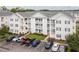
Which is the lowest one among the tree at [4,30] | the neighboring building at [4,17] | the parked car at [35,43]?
the parked car at [35,43]

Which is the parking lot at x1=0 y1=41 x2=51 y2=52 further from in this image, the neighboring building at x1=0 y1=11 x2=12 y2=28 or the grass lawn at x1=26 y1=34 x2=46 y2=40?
the neighboring building at x1=0 y1=11 x2=12 y2=28

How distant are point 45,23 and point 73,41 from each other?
1.23 feet

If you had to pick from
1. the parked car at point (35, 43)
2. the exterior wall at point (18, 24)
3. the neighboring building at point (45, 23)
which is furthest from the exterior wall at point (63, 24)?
the exterior wall at point (18, 24)

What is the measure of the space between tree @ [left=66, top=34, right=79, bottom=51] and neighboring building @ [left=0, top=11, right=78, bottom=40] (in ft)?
0.17

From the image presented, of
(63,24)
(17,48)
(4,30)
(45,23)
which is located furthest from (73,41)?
(4,30)

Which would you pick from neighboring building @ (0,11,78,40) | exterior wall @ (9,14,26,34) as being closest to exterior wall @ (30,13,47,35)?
neighboring building @ (0,11,78,40)

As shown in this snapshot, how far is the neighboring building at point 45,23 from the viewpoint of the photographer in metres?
2.46

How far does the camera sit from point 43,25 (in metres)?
2.51

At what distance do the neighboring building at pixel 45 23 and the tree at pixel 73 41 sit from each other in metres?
0.05

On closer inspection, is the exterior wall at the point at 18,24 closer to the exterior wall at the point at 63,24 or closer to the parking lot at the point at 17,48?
the parking lot at the point at 17,48

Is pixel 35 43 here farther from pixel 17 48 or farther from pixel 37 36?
pixel 17 48

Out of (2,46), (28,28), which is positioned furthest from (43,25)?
(2,46)

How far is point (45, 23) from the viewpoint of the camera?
250cm

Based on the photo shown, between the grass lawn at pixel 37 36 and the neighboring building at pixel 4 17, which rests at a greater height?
the neighboring building at pixel 4 17
